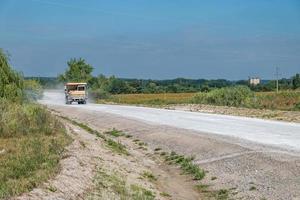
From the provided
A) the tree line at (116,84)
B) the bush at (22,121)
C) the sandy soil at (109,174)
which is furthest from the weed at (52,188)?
the tree line at (116,84)

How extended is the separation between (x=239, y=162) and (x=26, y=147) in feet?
22.4

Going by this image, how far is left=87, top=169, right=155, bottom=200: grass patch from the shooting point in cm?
1221

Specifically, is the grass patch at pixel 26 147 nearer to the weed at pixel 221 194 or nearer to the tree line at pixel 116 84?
the weed at pixel 221 194

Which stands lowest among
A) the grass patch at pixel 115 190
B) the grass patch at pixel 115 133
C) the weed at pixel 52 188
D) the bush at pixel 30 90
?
the grass patch at pixel 115 133

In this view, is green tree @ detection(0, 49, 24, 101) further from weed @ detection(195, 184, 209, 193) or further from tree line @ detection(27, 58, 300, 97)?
tree line @ detection(27, 58, 300, 97)

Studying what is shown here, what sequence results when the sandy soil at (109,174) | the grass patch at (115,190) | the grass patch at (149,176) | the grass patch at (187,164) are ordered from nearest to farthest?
1. the sandy soil at (109,174)
2. the grass patch at (115,190)
3. the grass patch at (149,176)
4. the grass patch at (187,164)

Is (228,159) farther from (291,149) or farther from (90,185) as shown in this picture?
(90,185)

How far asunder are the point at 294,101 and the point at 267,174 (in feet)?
151

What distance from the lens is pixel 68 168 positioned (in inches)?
546

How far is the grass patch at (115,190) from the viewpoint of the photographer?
12206mm

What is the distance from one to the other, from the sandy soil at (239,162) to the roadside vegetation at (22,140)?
353 cm

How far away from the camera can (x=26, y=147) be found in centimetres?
1884

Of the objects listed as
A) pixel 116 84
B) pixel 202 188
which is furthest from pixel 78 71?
pixel 202 188

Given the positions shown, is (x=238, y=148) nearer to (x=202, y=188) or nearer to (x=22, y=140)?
(x=202, y=188)
